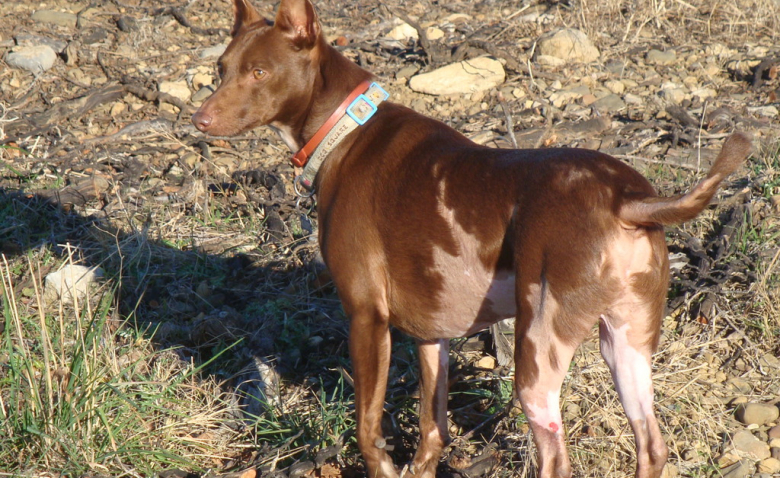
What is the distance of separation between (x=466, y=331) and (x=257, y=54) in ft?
5.25

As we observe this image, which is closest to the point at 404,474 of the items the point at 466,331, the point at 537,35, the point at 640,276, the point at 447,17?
the point at 466,331

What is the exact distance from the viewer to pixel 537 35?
26.6 feet

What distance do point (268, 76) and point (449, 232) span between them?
1193 millimetres

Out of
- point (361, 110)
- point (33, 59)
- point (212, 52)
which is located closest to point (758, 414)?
point (361, 110)

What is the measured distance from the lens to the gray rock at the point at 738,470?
11.7 feet

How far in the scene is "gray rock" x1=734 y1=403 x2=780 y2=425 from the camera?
3850 mm

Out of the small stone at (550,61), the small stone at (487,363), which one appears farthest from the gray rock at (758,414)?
the small stone at (550,61)

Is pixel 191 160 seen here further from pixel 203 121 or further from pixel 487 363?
pixel 487 363

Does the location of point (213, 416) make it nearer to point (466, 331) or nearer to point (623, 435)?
point (466, 331)

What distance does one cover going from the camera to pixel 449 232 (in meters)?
3.08

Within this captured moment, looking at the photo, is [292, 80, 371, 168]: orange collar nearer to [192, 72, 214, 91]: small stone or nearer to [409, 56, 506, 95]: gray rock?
[409, 56, 506, 95]: gray rock

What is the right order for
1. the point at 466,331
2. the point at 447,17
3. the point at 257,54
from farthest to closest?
1. the point at 447,17
2. the point at 257,54
3. the point at 466,331

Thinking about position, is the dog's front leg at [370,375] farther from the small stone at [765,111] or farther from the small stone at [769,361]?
the small stone at [765,111]

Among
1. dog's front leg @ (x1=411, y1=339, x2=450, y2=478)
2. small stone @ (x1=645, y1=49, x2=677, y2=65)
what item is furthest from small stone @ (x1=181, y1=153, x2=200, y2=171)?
small stone @ (x1=645, y1=49, x2=677, y2=65)
